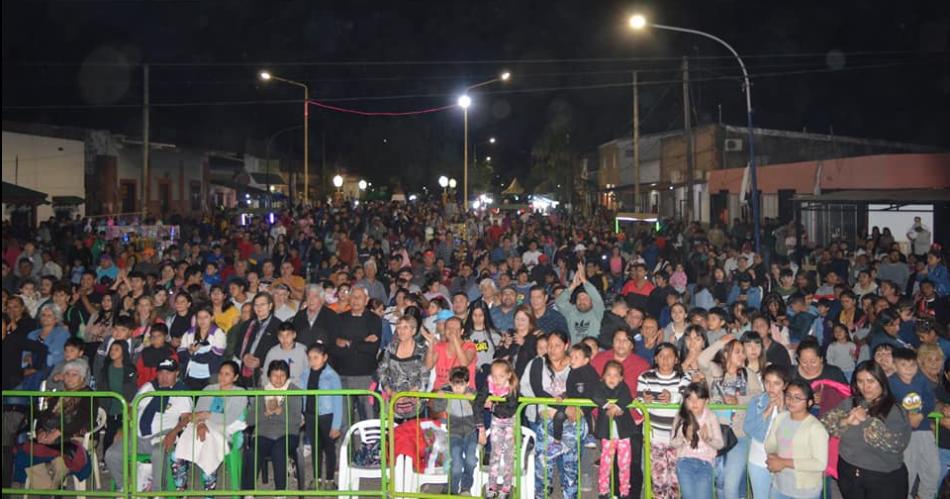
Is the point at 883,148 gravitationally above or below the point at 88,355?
above

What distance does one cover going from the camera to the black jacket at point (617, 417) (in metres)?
7.09

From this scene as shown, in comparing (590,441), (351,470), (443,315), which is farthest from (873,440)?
(443,315)

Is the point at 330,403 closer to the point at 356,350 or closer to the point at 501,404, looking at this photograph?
the point at 356,350

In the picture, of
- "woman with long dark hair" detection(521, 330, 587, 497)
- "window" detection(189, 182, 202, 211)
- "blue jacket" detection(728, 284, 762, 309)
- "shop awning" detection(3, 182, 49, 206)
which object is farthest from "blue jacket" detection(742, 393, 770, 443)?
"window" detection(189, 182, 202, 211)

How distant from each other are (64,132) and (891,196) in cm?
2541

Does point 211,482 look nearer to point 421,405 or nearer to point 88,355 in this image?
point 421,405

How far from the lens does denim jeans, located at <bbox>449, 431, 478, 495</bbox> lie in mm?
7742

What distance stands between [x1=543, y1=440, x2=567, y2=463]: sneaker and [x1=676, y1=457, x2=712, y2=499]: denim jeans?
108 cm

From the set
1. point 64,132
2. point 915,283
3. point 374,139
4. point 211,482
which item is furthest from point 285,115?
point 211,482

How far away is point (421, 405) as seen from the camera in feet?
27.9

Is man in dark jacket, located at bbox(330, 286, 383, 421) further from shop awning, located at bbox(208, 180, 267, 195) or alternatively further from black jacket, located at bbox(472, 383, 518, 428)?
shop awning, located at bbox(208, 180, 267, 195)

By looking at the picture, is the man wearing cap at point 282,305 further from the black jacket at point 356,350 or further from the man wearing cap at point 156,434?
the man wearing cap at point 156,434

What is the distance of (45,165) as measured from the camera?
29953 millimetres

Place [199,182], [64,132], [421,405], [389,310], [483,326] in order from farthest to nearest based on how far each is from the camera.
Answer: [199,182] → [64,132] → [389,310] → [483,326] → [421,405]
